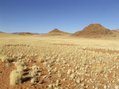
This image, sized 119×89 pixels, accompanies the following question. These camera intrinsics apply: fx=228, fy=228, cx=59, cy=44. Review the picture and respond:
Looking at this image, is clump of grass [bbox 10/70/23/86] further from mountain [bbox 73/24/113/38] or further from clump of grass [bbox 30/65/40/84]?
mountain [bbox 73/24/113/38]

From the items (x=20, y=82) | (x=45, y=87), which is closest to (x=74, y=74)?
(x=45, y=87)

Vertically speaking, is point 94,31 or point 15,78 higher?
point 94,31

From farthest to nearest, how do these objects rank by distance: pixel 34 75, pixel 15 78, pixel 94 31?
pixel 94 31
pixel 34 75
pixel 15 78

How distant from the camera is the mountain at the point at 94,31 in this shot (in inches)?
3832

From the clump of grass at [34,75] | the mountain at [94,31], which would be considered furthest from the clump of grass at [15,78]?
the mountain at [94,31]

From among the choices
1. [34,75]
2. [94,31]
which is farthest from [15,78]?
[94,31]

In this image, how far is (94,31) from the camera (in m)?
100

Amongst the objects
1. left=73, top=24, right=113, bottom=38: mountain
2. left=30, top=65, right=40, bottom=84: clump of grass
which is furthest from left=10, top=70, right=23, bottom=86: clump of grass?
left=73, top=24, right=113, bottom=38: mountain

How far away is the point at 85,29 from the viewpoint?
106m

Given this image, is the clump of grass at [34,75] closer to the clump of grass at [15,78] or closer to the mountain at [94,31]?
the clump of grass at [15,78]

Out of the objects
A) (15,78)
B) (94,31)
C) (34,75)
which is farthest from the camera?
(94,31)

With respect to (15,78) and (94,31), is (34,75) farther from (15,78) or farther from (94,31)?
(94,31)

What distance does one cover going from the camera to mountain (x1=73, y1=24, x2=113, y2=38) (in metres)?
97.3

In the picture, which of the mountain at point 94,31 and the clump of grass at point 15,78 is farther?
the mountain at point 94,31
